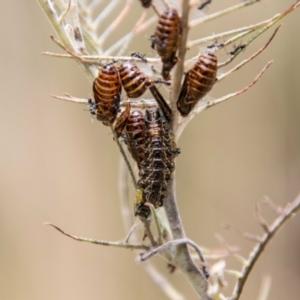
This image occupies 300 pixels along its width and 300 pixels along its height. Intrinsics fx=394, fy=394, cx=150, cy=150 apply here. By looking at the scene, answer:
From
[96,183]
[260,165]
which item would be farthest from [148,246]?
[260,165]

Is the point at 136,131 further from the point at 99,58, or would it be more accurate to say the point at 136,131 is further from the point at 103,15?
the point at 103,15

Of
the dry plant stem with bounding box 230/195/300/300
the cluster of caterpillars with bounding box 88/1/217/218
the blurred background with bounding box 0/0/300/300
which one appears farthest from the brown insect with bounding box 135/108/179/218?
the blurred background with bounding box 0/0/300/300

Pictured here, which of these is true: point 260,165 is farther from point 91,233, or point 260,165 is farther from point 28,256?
point 28,256

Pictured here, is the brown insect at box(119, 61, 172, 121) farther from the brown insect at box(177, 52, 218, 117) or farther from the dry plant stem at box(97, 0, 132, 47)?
the dry plant stem at box(97, 0, 132, 47)

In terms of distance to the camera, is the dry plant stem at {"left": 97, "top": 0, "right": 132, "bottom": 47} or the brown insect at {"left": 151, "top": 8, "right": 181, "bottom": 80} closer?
the brown insect at {"left": 151, "top": 8, "right": 181, "bottom": 80}

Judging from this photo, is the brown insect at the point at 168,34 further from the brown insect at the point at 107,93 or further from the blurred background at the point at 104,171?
the blurred background at the point at 104,171

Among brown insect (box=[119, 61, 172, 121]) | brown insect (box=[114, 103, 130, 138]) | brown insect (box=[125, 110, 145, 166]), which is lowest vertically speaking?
brown insect (box=[125, 110, 145, 166])
